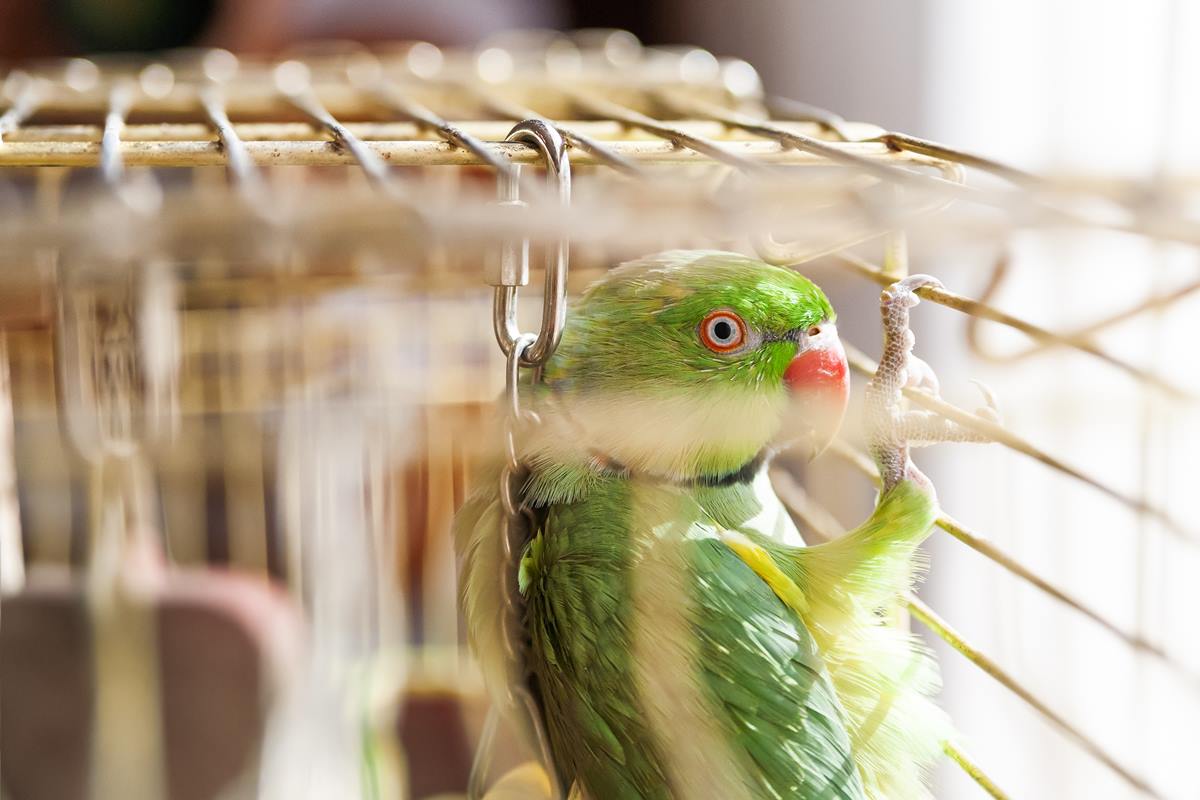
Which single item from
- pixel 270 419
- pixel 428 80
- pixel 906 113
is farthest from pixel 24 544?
pixel 906 113

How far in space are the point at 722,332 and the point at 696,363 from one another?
0.7 inches

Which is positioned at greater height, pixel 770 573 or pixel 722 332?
pixel 722 332

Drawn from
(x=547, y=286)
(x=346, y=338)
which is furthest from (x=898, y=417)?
(x=346, y=338)

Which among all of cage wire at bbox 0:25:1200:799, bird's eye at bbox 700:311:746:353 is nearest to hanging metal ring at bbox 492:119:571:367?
cage wire at bbox 0:25:1200:799

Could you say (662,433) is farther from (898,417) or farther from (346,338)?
(346,338)

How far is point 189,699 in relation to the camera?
0.95 meters

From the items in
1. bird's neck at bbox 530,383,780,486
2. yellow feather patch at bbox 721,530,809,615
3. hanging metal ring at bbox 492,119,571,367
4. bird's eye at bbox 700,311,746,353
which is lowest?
yellow feather patch at bbox 721,530,809,615

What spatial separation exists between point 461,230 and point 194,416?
0.99 m

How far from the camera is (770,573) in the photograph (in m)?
0.47

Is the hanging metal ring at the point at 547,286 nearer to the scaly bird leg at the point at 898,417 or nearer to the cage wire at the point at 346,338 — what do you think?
the cage wire at the point at 346,338

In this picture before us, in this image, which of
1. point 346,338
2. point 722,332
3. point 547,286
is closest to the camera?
point 547,286

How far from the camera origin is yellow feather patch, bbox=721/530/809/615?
18.3 inches

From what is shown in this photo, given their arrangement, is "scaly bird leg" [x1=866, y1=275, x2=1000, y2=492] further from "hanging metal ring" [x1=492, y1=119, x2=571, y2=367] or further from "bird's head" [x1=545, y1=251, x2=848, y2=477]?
"hanging metal ring" [x1=492, y1=119, x2=571, y2=367]

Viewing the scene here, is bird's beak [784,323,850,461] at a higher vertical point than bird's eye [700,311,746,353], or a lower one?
lower
